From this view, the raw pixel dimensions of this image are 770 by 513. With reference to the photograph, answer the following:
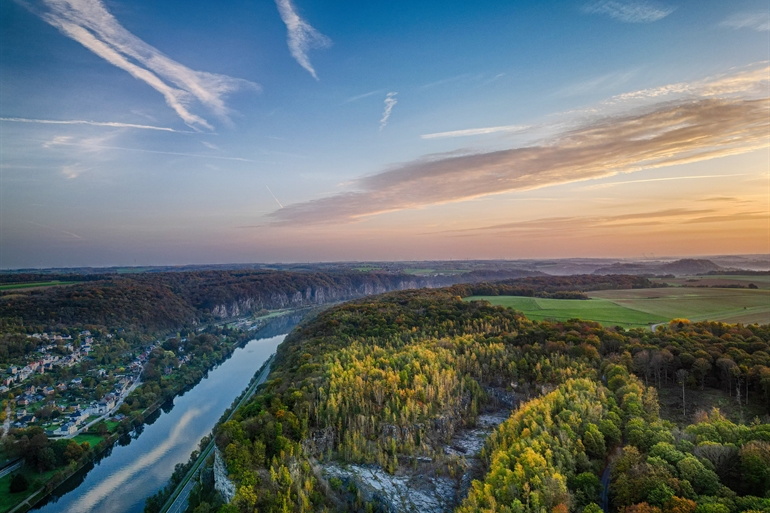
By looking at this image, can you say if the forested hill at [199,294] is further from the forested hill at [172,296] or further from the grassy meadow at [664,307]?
the grassy meadow at [664,307]

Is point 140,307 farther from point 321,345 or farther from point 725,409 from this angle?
point 725,409

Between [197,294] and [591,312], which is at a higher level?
[591,312]

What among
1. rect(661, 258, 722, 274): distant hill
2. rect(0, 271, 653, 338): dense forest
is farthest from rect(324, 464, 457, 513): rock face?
rect(661, 258, 722, 274): distant hill

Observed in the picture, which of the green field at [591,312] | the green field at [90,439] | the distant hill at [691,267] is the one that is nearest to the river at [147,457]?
the green field at [90,439]

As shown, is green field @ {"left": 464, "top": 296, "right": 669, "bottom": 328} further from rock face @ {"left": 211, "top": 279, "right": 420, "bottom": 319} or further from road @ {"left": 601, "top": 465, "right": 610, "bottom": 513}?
rock face @ {"left": 211, "top": 279, "right": 420, "bottom": 319}

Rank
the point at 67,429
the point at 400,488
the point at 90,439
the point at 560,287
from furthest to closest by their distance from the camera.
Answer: the point at 560,287 < the point at 67,429 < the point at 90,439 < the point at 400,488

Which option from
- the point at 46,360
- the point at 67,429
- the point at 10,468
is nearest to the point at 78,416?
the point at 67,429

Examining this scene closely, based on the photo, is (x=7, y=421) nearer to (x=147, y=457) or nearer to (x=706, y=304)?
(x=147, y=457)

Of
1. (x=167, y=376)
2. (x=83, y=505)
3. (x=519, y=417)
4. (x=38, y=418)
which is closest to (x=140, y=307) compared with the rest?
(x=167, y=376)
